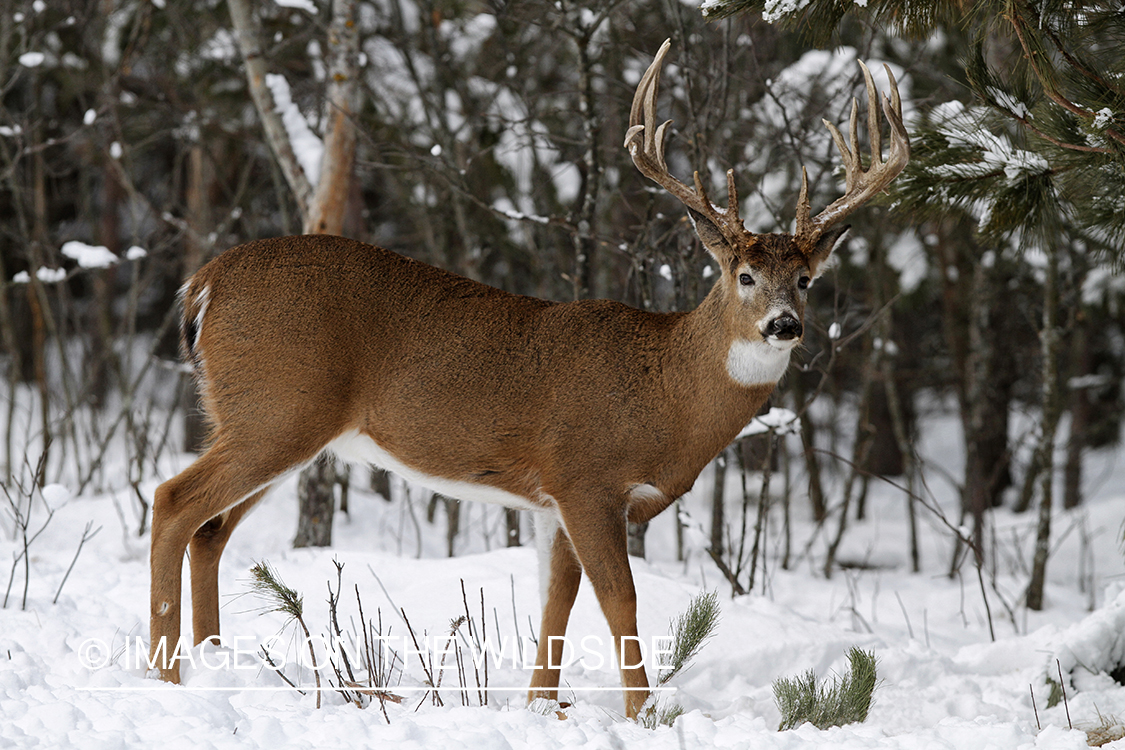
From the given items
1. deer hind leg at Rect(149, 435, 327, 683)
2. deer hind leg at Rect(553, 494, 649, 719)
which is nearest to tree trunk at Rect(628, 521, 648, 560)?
deer hind leg at Rect(553, 494, 649, 719)

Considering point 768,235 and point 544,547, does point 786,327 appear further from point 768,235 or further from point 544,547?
point 544,547

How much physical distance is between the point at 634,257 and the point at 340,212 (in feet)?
6.11

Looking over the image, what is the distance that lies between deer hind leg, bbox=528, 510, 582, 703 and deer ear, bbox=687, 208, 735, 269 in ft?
4.36

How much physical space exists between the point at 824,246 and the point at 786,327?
615mm

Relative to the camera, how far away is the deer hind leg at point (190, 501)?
4164mm

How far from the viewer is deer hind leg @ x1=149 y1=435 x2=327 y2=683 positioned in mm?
4164

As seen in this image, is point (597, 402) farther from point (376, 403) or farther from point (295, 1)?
point (295, 1)

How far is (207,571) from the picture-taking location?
179 inches

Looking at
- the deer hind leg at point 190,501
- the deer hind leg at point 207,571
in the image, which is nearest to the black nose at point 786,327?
the deer hind leg at point 190,501

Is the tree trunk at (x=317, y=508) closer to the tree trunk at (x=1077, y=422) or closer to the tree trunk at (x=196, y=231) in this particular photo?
the tree trunk at (x=196, y=231)

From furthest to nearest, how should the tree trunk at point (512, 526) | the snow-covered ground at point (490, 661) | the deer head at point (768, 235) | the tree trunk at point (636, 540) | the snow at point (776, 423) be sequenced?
the tree trunk at point (512, 526) < the tree trunk at point (636, 540) < the snow at point (776, 423) < the deer head at point (768, 235) < the snow-covered ground at point (490, 661)

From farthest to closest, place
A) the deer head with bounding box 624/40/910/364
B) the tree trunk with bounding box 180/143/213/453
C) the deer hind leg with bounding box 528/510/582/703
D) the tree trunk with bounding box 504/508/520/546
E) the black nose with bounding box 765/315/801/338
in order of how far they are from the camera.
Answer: the tree trunk with bounding box 180/143/213/453, the tree trunk with bounding box 504/508/520/546, the deer hind leg with bounding box 528/510/582/703, the deer head with bounding box 624/40/910/364, the black nose with bounding box 765/315/801/338

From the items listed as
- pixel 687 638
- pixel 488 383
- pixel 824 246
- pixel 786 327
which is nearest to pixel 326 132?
pixel 488 383

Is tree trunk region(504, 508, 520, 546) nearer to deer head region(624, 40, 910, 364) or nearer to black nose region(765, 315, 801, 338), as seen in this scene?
deer head region(624, 40, 910, 364)
